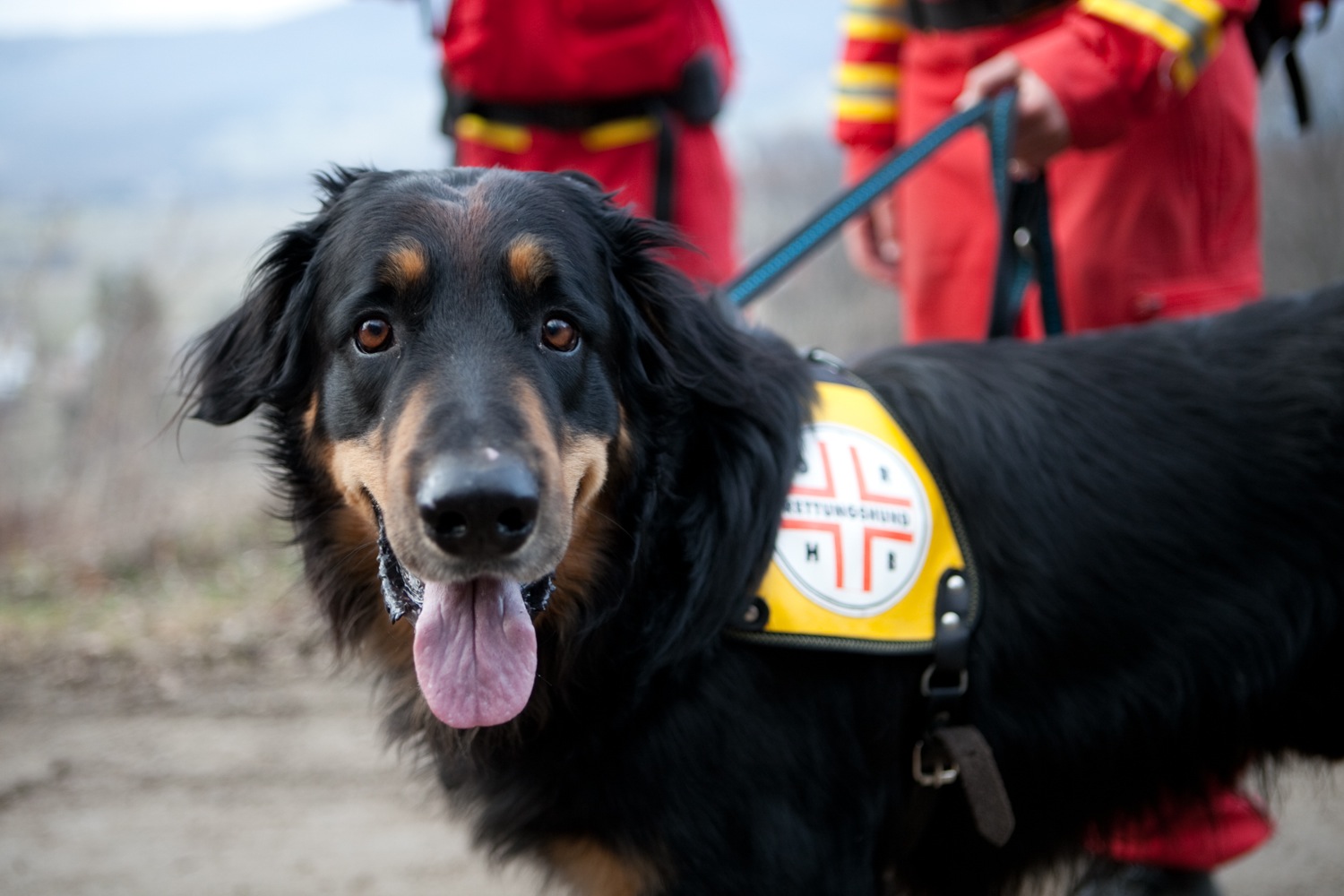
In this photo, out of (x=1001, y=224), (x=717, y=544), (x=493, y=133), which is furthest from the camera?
(x=493, y=133)

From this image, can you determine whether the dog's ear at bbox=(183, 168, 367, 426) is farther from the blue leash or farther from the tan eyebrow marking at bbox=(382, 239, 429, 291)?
the blue leash

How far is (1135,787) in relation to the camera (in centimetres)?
236

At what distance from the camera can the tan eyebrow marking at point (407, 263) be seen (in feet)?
6.32

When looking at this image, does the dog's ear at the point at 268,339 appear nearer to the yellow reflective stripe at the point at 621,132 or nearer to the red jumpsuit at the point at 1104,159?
the yellow reflective stripe at the point at 621,132

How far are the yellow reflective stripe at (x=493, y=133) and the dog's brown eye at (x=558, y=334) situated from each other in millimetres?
1867

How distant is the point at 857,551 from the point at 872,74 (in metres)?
2.09

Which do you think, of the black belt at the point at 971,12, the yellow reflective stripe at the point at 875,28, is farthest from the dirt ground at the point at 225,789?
the yellow reflective stripe at the point at 875,28

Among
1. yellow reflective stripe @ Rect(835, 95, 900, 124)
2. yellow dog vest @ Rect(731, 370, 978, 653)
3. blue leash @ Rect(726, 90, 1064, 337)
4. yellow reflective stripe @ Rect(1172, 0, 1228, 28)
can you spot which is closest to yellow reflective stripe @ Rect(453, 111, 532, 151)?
yellow reflective stripe @ Rect(835, 95, 900, 124)

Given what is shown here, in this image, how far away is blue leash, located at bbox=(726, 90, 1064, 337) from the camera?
100 inches

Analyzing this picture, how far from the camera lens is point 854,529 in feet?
6.87

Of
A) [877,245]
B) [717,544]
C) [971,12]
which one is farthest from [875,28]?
[717,544]

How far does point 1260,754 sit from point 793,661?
1.24m

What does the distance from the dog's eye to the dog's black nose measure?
1.38ft

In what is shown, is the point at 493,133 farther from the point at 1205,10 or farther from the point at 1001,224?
the point at 1205,10
